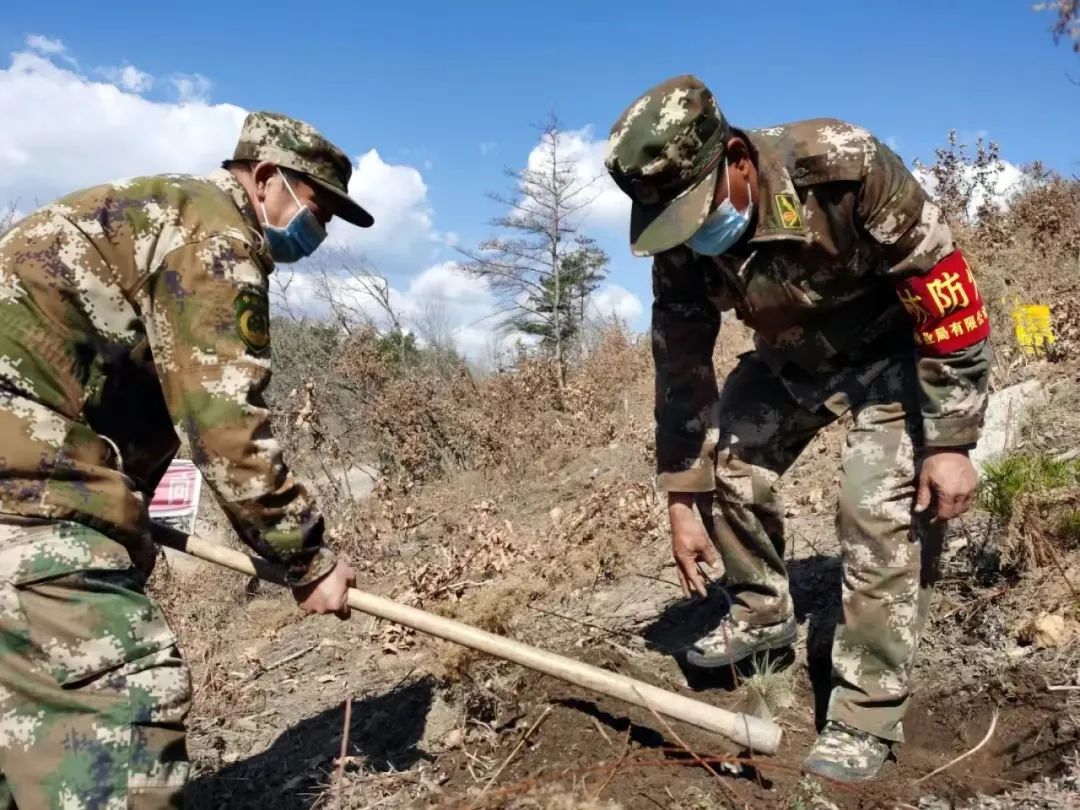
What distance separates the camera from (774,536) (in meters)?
3.51

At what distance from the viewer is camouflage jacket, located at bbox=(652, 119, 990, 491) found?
2773mm

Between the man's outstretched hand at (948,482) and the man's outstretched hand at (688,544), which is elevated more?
the man's outstretched hand at (948,482)

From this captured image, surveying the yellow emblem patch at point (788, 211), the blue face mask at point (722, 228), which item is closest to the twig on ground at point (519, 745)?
the blue face mask at point (722, 228)

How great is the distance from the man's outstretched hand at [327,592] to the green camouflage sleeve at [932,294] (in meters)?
1.92

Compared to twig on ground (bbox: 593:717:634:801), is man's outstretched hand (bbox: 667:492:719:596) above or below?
above

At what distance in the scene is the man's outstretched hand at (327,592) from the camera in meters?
2.57

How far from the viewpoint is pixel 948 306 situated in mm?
2734

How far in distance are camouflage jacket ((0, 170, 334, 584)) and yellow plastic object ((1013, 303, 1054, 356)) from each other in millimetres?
5581

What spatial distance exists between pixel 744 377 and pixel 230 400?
2.07 meters

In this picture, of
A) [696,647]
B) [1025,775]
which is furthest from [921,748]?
[696,647]

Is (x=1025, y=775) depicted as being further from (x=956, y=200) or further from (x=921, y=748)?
(x=956, y=200)

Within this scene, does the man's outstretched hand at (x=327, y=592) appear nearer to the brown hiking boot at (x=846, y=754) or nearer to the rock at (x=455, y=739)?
the rock at (x=455, y=739)

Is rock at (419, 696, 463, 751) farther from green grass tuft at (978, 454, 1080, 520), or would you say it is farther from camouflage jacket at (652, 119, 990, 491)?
green grass tuft at (978, 454, 1080, 520)

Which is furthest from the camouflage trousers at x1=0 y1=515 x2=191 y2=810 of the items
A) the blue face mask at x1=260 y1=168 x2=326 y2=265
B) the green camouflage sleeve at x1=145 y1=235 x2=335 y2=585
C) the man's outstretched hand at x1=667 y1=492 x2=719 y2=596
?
the man's outstretched hand at x1=667 y1=492 x2=719 y2=596
